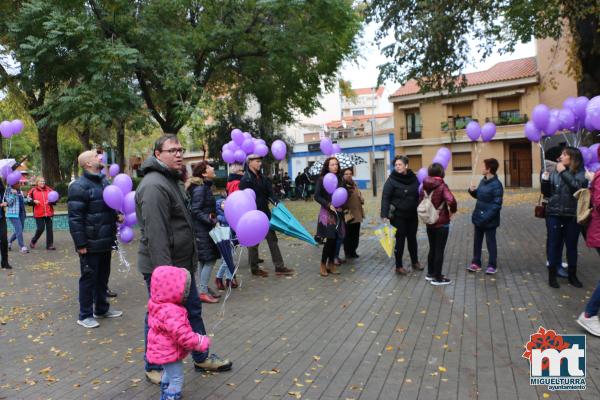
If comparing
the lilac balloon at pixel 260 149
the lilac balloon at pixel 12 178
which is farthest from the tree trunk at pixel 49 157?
the lilac balloon at pixel 260 149

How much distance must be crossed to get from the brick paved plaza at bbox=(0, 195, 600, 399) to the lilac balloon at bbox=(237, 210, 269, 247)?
43.2 inches

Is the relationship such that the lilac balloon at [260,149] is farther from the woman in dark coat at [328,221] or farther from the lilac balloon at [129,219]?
the lilac balloon at [129,219]

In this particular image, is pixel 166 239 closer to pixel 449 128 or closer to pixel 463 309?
pixel 463 309

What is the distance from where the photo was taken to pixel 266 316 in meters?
5.62

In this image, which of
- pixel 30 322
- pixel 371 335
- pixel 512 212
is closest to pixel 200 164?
pixel 30 322

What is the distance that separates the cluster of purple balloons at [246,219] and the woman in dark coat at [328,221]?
3329 millimetres

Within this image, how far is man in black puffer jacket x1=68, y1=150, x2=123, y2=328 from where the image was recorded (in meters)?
5.30

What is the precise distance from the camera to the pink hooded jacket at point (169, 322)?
125 inches

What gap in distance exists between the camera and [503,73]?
3325cm

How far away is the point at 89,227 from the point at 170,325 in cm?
272

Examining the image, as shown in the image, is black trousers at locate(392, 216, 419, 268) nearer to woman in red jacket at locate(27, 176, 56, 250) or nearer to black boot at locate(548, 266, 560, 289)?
black boot at locate(548, 266, 560, 289)

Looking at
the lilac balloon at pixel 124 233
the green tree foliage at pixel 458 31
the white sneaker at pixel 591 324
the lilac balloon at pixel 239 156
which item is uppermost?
the green tree foliage at pixel 458 31

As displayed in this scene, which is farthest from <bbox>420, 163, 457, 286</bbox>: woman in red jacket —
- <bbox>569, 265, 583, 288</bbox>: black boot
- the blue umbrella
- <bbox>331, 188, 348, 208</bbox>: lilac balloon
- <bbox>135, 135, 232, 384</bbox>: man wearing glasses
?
<bbox>135, 135, 232, 384</bbox>: man wearing glasses

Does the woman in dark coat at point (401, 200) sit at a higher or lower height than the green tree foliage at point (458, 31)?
lower
